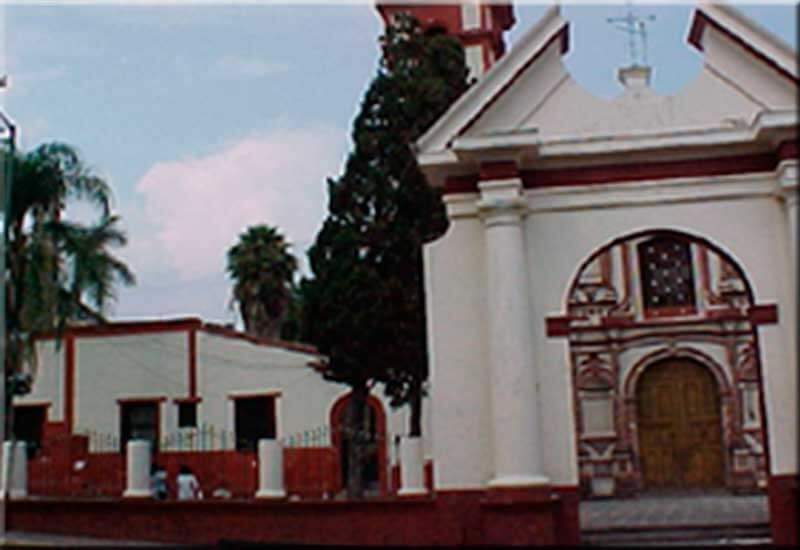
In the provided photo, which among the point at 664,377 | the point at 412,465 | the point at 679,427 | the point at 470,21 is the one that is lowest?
the point at 412,465

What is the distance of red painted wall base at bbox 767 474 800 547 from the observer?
11.3 m

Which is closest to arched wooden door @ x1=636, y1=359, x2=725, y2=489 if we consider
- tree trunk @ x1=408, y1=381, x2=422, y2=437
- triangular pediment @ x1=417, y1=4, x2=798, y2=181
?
tree trunk @ x1=408, y1=381, x2=422, y2=437

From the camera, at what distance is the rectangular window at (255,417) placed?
1043 inches

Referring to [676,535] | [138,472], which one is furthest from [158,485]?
[676,535]

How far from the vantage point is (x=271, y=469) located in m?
14.3

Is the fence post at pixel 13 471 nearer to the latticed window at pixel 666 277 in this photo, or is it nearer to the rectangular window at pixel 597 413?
the rectangular window at pixel 597 413

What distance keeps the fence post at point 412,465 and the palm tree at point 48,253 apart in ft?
22.1

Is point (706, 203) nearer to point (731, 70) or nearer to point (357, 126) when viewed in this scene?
point (731, 70)

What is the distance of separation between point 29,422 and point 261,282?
1099cm

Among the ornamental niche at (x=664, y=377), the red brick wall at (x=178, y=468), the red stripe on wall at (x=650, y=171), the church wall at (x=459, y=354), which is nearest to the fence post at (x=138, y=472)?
the red brick wall at (x=178, y=468)

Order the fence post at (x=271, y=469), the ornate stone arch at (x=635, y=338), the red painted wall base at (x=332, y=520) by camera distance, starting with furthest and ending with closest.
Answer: the ornate stone arch at (x=635, y=338) → the fence post at (x=271, y=469) → the red painted wall base at (x=332, y=520)

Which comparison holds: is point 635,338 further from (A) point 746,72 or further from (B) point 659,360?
(A) point 746,72

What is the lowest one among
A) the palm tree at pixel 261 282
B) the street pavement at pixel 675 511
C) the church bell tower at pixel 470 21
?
the street pavement at pixel 675 511

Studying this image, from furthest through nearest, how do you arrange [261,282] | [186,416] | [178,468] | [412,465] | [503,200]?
1. [261,282]
2. [186,416]
3. [178,468]
4. [412,465]
5. [503,200]
